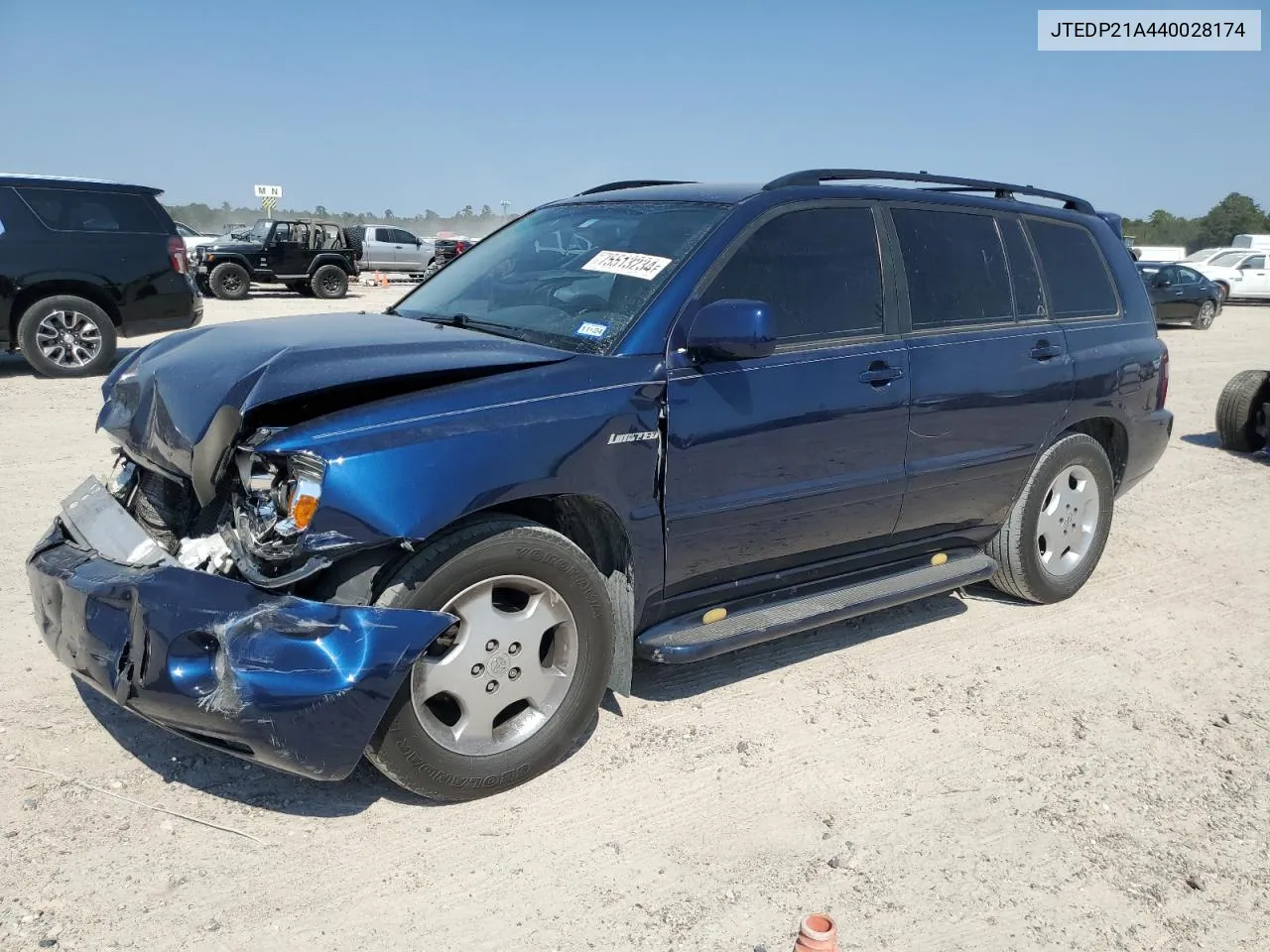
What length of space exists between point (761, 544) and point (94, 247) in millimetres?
9133

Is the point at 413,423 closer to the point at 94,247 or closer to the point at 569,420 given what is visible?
the point at 569,420

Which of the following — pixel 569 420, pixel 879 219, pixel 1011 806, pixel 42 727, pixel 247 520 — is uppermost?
pixel 879 219

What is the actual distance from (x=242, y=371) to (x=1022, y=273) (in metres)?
3.51

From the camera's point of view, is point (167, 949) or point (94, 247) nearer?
point (167, 949)

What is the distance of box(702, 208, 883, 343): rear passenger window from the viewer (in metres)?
3.70

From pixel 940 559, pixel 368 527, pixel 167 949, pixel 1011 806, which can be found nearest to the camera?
pixel 167 949

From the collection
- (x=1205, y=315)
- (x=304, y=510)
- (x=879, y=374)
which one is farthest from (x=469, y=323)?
(x=1205, y=315)

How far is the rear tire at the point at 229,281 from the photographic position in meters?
20.5

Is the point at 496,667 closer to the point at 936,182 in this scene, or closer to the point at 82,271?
the point at 936,182

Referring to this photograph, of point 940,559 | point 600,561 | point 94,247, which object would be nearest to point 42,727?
point 600,561

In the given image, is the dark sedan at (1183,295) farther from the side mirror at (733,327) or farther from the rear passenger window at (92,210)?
the side mirror at (733,327)

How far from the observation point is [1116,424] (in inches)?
206

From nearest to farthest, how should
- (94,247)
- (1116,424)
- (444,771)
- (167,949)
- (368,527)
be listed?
(167,949)
(368,527)
(444,771)
(1116,424)
(94,247)

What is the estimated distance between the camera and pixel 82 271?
10.2 meters
